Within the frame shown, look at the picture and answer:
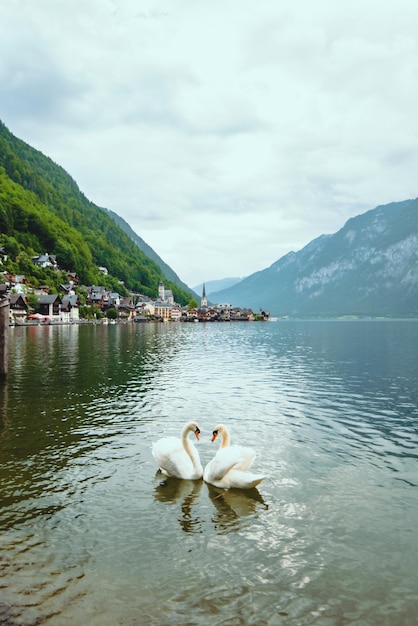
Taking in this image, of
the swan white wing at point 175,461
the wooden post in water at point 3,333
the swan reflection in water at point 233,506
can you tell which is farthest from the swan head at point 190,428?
the wooden post in water at point 3,333

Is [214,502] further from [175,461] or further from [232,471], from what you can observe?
[175,461]

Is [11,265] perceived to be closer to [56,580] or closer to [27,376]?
[27,376]

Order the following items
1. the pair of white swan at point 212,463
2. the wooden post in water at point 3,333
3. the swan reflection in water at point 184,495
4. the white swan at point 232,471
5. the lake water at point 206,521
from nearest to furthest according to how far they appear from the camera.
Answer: the lake water at point 206,521, the swan reflection in water at point 184,495, the white swan at point 232,471, the pair of white swan at point 212,463, the wooden post in water at point 3,333

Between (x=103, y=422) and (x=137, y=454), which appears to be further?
(x=103, y=422)

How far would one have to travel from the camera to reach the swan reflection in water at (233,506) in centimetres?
1268

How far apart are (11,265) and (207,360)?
536ft

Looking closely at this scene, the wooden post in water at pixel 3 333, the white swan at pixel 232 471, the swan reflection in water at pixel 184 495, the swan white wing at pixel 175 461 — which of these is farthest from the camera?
the wooden post in water at pixel 3 333

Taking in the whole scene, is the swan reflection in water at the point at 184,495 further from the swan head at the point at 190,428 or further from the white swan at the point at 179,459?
the swan head at the point at 190,428

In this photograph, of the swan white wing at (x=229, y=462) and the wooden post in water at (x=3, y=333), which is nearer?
the swan white wing at (x=229, y=462)

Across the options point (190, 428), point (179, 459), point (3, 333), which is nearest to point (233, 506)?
point (179, 459)

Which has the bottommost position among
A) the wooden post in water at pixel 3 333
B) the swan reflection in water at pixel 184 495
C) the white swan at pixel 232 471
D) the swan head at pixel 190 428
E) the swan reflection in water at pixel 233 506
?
the swan reflection in water at pixel 233 506

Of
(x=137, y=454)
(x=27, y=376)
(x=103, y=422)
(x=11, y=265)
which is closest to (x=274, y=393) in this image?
(x=103, y=422)

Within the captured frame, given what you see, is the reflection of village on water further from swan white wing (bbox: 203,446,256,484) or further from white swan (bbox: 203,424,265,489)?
swan white wing (bbox: 203,446,256,484)

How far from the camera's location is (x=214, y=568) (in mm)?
10398
